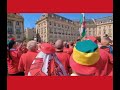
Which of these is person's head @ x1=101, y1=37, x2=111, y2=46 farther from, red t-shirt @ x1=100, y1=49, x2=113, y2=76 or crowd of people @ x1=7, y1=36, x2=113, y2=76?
red t-shirt @ x1=100, y1=49, x2=113, y2=76

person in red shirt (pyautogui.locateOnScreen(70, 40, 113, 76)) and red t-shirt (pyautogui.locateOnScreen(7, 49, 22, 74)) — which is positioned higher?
person in red shirt (pyautogui.locateOnScreen(70, 40, 113, 76))

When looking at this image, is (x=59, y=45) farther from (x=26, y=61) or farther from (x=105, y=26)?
(x=105, y=26)

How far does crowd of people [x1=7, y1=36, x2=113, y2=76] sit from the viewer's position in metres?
2.22

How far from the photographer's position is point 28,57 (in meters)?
4.00

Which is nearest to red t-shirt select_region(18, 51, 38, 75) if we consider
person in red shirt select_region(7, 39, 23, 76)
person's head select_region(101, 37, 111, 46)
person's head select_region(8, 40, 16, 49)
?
person in red shirt select_region(7, 39, 23, 76)

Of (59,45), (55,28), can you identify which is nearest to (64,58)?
(59,45)

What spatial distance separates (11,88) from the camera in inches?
158

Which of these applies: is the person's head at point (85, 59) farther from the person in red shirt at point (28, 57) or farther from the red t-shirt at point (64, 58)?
the person in red shirt at point (28, 57)

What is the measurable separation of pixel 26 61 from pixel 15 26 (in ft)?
1.83

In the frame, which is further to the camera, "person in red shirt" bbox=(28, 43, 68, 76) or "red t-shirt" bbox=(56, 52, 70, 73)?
"red t-shirt" bbox=(56, 52, 70, 73)

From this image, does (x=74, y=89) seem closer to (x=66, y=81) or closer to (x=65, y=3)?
(x=66, y=81)

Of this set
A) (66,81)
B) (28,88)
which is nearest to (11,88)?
(28,88)
